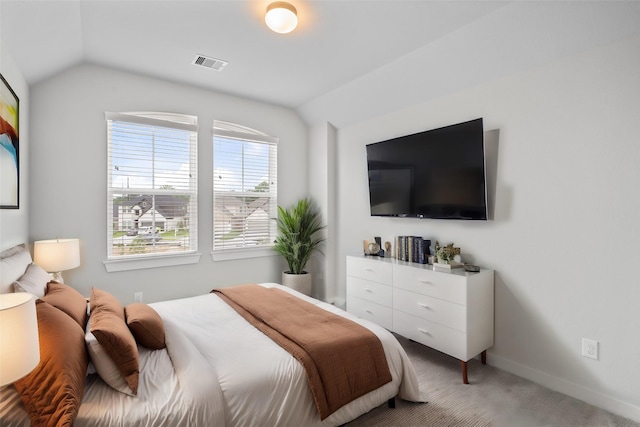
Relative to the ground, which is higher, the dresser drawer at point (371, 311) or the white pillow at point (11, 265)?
the white pillow at point (11, 265)

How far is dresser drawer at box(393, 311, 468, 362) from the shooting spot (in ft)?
8.05

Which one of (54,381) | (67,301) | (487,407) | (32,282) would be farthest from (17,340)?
(487,407)

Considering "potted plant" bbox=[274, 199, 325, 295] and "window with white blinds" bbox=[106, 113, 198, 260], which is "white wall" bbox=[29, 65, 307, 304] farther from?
"potted plant" bbox=[274, 199, 325, 295]

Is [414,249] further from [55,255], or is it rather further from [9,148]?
[9,148]

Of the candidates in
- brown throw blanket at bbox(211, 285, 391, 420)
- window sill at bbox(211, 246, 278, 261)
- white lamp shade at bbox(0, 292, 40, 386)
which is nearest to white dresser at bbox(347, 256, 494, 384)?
brown throw blanket at bbox(211, 285, 391, 420)

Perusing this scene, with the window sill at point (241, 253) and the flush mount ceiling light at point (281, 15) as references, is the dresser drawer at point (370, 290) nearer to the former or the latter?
the window sill at point (241, 253)

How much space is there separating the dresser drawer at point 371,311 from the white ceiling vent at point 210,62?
2611mm

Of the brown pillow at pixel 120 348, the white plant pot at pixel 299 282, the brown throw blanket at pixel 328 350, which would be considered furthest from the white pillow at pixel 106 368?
the white plant pot at pixel 299 282

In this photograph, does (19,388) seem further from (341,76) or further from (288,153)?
(288,153)

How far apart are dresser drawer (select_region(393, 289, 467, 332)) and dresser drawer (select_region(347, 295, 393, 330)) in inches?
5.5

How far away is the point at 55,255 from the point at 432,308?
304cm

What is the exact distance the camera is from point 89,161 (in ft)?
10.4

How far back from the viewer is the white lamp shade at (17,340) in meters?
1.06

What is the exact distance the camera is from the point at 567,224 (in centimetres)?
229
